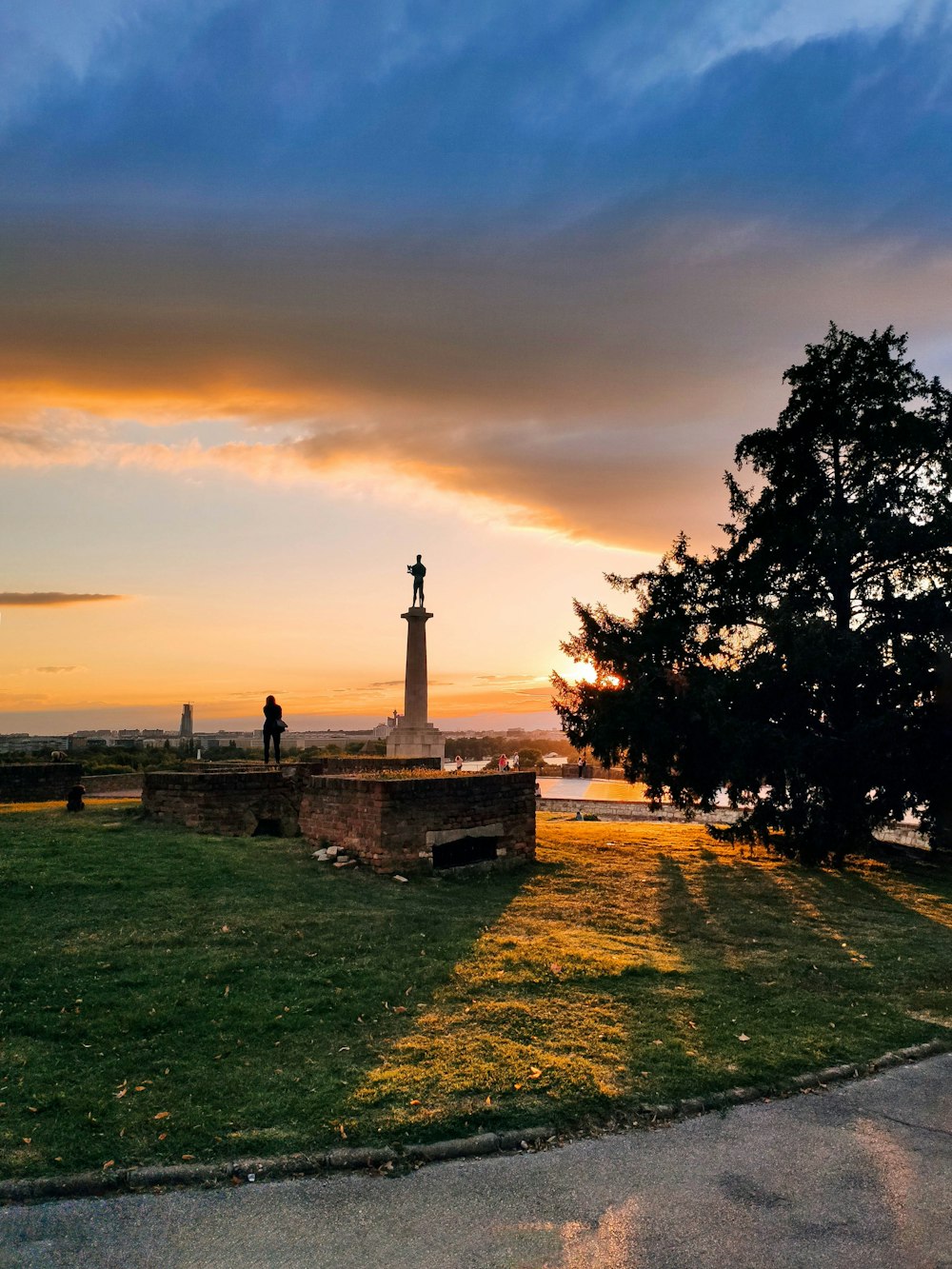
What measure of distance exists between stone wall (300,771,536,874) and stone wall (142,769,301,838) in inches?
43.0

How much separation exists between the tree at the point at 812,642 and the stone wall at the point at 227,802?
6987 mm

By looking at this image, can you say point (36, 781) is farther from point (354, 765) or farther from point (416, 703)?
point (416, 703)

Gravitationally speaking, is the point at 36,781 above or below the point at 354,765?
below

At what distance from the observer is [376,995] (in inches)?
290

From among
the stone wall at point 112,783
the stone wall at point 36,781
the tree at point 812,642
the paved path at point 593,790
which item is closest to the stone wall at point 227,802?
the stone wall at point 36,781

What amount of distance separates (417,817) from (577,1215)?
804cm

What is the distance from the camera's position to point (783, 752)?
1585 cm

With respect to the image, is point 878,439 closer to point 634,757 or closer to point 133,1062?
point 634,757

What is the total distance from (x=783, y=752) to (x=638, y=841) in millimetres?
3616

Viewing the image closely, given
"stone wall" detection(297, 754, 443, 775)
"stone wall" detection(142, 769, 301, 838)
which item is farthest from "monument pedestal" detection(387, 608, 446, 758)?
"stone wall" detection(142, 769, 301, 838)

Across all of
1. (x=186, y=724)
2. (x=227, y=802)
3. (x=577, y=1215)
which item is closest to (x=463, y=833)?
(x=227, y=802)

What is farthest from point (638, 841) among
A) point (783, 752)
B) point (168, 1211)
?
point (168, 1211)

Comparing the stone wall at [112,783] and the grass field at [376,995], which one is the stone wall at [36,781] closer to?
the stone wall at [112,783]

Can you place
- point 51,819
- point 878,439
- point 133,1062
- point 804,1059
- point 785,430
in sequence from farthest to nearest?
point 785,430 → point 878,439 → point 51,819 → point 804,1059 → point 133,1062
